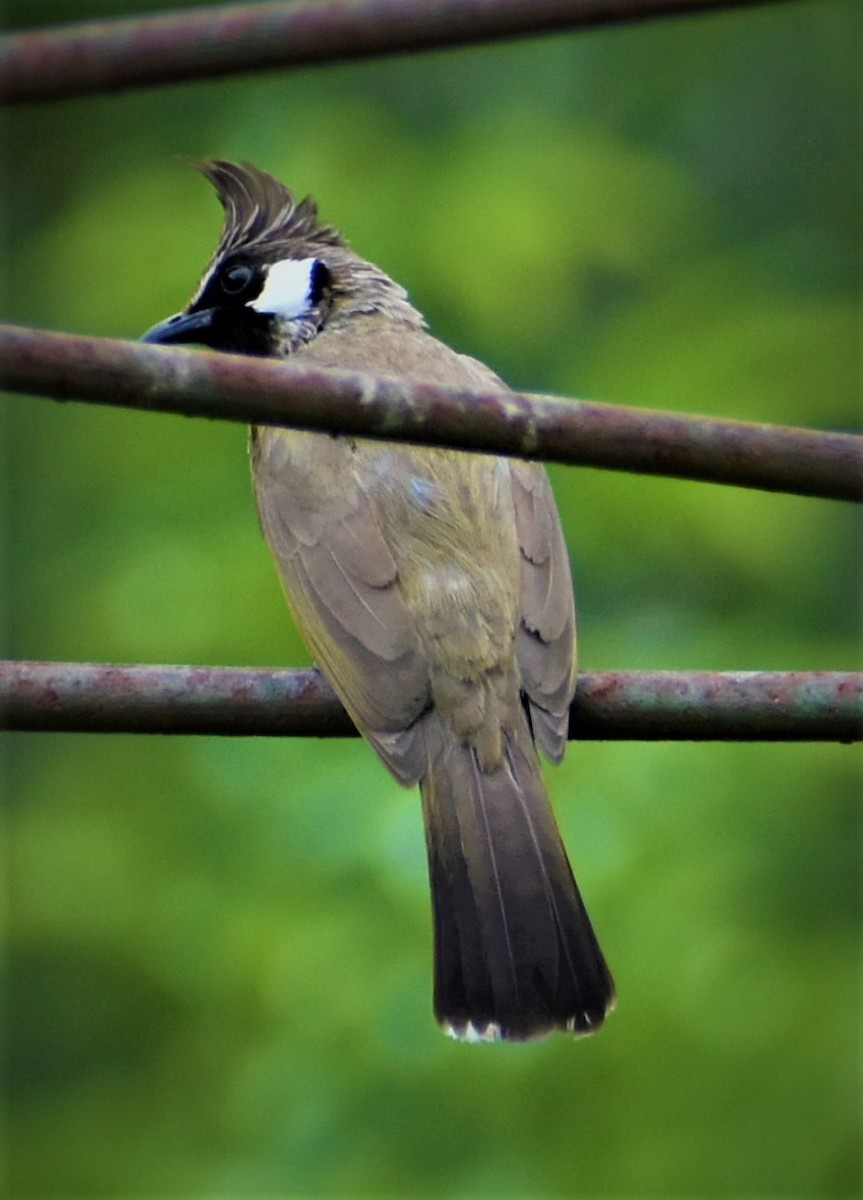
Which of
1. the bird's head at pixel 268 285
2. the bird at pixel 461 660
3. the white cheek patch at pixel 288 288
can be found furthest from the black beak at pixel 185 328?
the bird at pixel 461 660

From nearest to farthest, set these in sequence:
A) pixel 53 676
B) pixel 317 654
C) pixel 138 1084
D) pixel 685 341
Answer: pixel 53 676, pixel 317 654, pixel 138 1084, pixel 685 341

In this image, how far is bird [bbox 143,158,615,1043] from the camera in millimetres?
2941

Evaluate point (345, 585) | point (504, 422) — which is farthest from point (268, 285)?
point (504, 422)

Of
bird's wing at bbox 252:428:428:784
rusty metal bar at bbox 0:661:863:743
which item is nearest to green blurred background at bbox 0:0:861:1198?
bird's wing at bbox 252:428:428:784

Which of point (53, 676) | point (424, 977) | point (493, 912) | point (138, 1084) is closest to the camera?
point (53, 676)

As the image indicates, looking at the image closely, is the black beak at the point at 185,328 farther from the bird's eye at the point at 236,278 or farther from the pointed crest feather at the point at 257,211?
the pointed crest feather at the point at 257,211

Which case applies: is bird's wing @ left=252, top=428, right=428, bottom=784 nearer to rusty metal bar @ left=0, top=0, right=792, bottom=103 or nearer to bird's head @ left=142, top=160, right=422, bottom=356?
bird's head @ left=142, top=160, right=422, bottom=356

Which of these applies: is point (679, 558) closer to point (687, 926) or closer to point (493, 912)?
point (687, 926)

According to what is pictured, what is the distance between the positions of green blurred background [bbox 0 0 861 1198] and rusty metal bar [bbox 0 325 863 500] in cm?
179

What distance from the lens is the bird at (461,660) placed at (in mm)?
2941

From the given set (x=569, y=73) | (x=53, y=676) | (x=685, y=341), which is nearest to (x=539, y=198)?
(x=685, y=341)

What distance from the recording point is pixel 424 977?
11.4 ft

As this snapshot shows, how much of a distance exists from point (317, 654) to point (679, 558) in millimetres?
1152

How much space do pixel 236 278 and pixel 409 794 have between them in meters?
1.30
